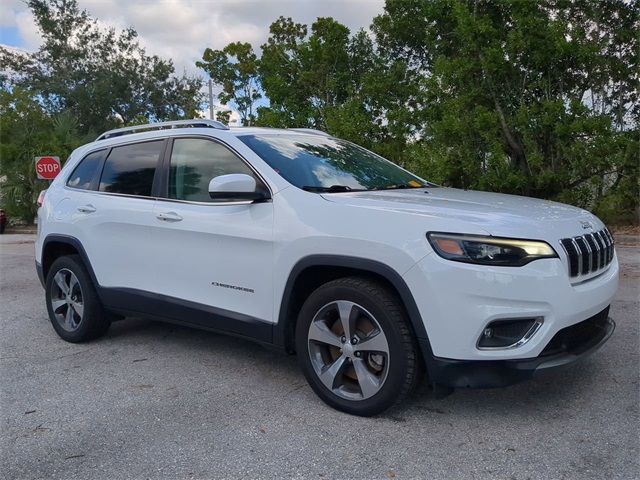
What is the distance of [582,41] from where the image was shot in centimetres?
1047

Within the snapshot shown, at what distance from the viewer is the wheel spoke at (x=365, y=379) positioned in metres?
3.16

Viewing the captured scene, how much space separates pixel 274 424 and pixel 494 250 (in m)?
1.56

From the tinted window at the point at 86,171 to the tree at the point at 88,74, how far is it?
29.6 metres

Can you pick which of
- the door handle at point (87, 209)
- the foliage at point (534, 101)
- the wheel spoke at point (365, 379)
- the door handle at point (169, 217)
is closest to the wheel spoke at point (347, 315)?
the wheel spoke at point (365, 379)

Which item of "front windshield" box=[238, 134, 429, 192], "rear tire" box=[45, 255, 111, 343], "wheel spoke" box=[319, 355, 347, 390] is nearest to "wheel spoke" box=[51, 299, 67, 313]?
"rear tire" box=[45, 255, 111, 343]

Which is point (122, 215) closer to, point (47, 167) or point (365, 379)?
point (365, 379)

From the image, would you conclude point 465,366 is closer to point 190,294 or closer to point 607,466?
point 607,466

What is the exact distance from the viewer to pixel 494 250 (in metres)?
2.82

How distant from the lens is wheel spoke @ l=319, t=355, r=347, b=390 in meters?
3.29

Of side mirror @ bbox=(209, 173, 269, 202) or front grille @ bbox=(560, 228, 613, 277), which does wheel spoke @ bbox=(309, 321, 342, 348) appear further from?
front grille @ bbox=(560, 228, 613, 277)

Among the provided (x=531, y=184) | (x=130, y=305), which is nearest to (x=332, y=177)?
(x=130, y=305)

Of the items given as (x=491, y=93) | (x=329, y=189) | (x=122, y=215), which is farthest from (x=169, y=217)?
(x=491, y=93)

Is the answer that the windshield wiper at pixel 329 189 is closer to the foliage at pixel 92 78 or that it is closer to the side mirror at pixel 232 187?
the side mirror at pixel 232 187

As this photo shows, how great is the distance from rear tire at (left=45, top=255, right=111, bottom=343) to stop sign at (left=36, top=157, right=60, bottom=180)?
47.2 ft
